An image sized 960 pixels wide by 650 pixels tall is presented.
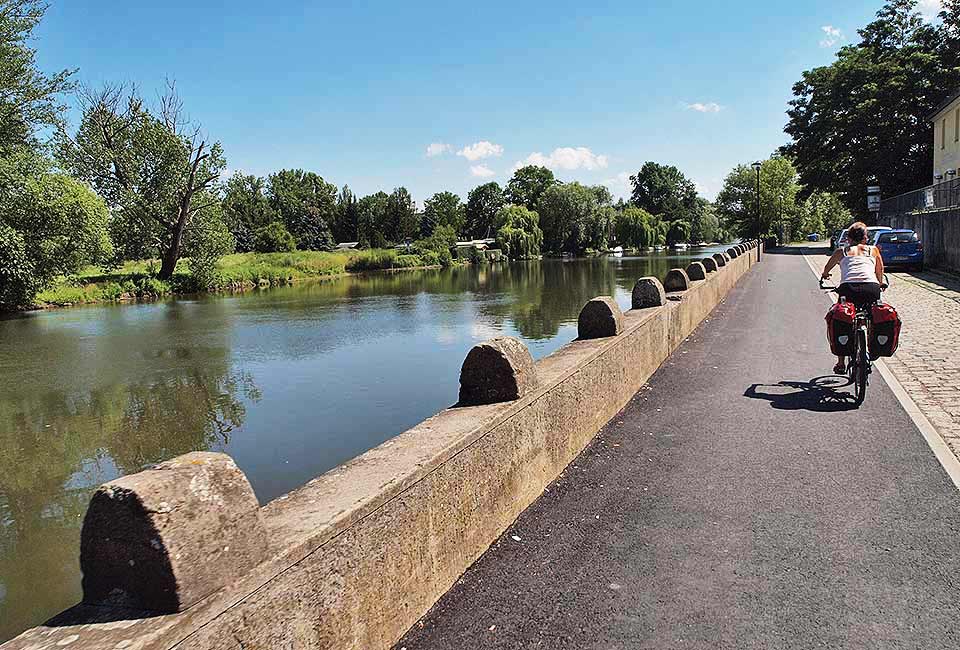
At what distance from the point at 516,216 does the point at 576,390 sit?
305ft

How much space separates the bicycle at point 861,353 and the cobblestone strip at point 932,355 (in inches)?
22.2

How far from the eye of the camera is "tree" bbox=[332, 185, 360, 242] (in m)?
114

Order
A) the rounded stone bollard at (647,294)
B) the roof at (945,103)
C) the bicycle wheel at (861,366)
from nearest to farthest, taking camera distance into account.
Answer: the bicycle wheel at (861,366)
the rounded stone bollard at (647,294)
the roof at (945,103)

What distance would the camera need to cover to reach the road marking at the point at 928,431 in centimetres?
543

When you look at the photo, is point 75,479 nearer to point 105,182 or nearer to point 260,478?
point 260,478

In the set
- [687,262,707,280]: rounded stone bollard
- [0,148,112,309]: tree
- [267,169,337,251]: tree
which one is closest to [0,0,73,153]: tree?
[0,148,112,309]: tree

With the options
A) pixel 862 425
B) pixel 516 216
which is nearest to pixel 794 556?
pixel 862 425

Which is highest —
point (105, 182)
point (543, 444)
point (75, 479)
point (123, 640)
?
point (105, 182)

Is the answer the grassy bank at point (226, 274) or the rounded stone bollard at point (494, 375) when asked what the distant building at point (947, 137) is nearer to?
the rounded stone bollard at point (494, 375)

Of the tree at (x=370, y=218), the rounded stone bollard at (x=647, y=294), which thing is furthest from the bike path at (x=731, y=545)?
the tree at (x=370, y=218)

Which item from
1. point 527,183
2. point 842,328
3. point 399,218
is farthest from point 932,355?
point 527,183

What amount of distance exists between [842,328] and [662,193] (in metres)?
145

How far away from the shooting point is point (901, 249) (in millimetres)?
26641

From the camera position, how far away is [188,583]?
7.62 ft
